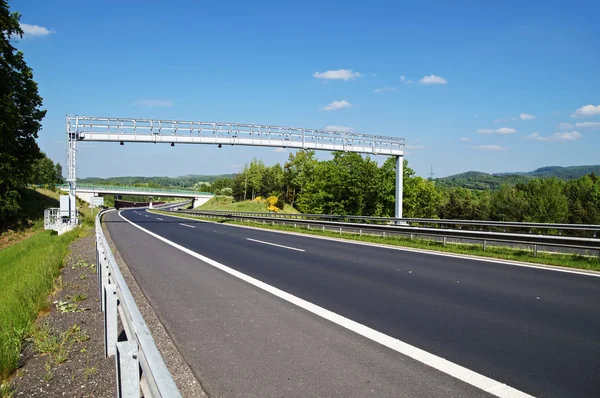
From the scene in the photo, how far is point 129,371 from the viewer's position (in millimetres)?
2963

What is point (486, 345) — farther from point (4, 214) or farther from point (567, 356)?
point (4, 214)

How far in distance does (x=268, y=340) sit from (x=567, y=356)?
352 cm

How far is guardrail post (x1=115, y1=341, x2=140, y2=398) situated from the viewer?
290cm

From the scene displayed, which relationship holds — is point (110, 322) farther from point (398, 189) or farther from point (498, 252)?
point (398, 189)

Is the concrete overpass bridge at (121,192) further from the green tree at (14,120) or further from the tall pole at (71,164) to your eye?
the tall pole at (71,164)

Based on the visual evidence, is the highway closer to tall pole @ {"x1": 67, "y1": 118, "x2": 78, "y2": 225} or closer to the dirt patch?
the dirt patch

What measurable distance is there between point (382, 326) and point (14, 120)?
3273 cm

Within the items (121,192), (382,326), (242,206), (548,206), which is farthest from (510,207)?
(382,326)

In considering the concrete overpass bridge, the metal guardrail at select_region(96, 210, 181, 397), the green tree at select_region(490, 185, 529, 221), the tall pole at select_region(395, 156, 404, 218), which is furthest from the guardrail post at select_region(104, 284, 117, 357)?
the green tree at select_region(490, 185, 529, 221)

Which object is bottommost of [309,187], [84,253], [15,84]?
[84,253]

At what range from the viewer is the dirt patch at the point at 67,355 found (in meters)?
4.21

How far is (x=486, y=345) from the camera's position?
5086 millimetres

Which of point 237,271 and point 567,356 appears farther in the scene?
point 237,271

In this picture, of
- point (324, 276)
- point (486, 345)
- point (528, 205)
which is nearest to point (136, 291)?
point (324, 276)
